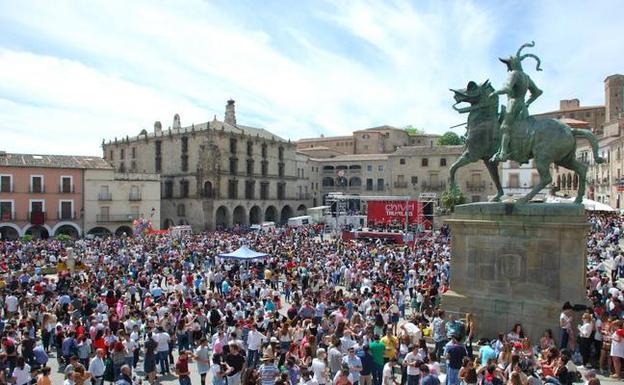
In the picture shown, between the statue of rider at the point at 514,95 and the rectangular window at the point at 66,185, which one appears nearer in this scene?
the statue of rider at the point at 514,95

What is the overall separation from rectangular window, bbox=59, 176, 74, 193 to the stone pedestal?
39859mm

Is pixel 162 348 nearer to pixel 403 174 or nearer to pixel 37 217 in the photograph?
pixel 37 217

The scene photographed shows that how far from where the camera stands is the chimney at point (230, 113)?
62.3m

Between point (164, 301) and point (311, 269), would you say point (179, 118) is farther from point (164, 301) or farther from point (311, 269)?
point (164, 301)

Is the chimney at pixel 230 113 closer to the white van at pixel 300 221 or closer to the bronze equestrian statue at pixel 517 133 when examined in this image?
A: the white van at pixel 300 221

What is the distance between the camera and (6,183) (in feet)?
134

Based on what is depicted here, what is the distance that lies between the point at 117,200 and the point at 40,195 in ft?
20.4

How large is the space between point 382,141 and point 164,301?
66.8 m

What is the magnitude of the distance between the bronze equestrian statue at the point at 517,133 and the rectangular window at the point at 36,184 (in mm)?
39799

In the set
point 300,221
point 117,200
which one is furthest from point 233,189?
point 117,200

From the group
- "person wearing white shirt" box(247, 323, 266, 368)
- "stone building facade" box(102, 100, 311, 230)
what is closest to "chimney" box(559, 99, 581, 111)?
"stone building facade" box(102, 100, 311, 230)

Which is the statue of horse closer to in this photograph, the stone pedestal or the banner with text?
the stone pedestal

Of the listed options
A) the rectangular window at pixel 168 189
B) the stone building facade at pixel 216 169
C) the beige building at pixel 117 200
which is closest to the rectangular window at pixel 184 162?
the stone building facade at pixel 216 169

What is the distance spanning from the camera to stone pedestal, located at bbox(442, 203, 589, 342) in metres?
10.4
